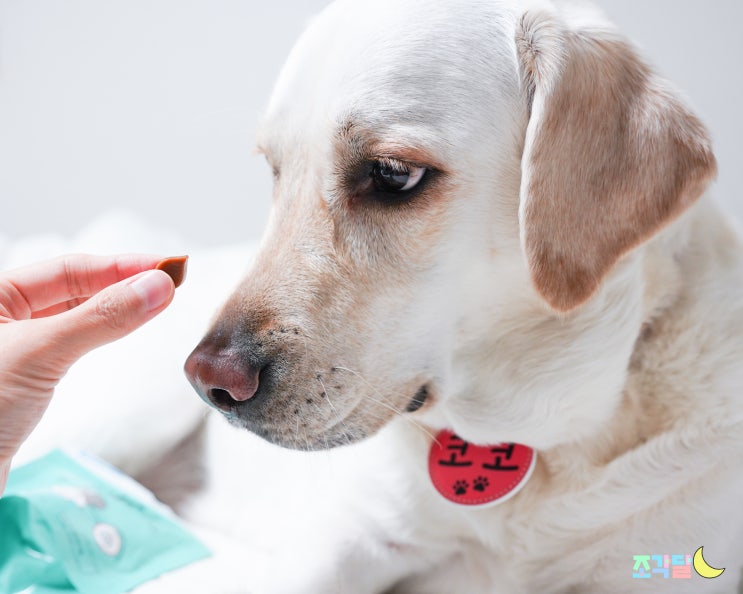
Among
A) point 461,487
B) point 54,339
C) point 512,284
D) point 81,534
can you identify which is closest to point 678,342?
point 512,284

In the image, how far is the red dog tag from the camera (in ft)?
4.80

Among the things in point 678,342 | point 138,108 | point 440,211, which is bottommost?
point 138,108

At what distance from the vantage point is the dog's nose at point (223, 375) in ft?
3.85

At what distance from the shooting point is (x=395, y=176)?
1232 mm

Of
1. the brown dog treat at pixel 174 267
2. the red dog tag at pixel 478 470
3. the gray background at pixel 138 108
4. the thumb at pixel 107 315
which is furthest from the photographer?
the gray background at pixel 138 108

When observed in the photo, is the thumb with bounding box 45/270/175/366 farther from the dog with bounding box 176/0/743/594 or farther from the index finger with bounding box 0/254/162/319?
the index finger with bounding box 0/254/162/319

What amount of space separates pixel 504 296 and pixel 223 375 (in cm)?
48

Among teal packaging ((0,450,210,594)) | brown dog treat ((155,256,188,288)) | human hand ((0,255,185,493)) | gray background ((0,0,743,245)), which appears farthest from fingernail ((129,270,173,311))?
gray background ((0,0,743,245))

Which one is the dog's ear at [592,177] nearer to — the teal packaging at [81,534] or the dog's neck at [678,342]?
the dog's neck at [678,342]

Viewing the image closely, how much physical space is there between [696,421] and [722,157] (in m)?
1.41

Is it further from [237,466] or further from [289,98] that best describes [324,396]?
[237,466]

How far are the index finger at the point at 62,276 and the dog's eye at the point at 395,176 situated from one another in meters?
0.46
